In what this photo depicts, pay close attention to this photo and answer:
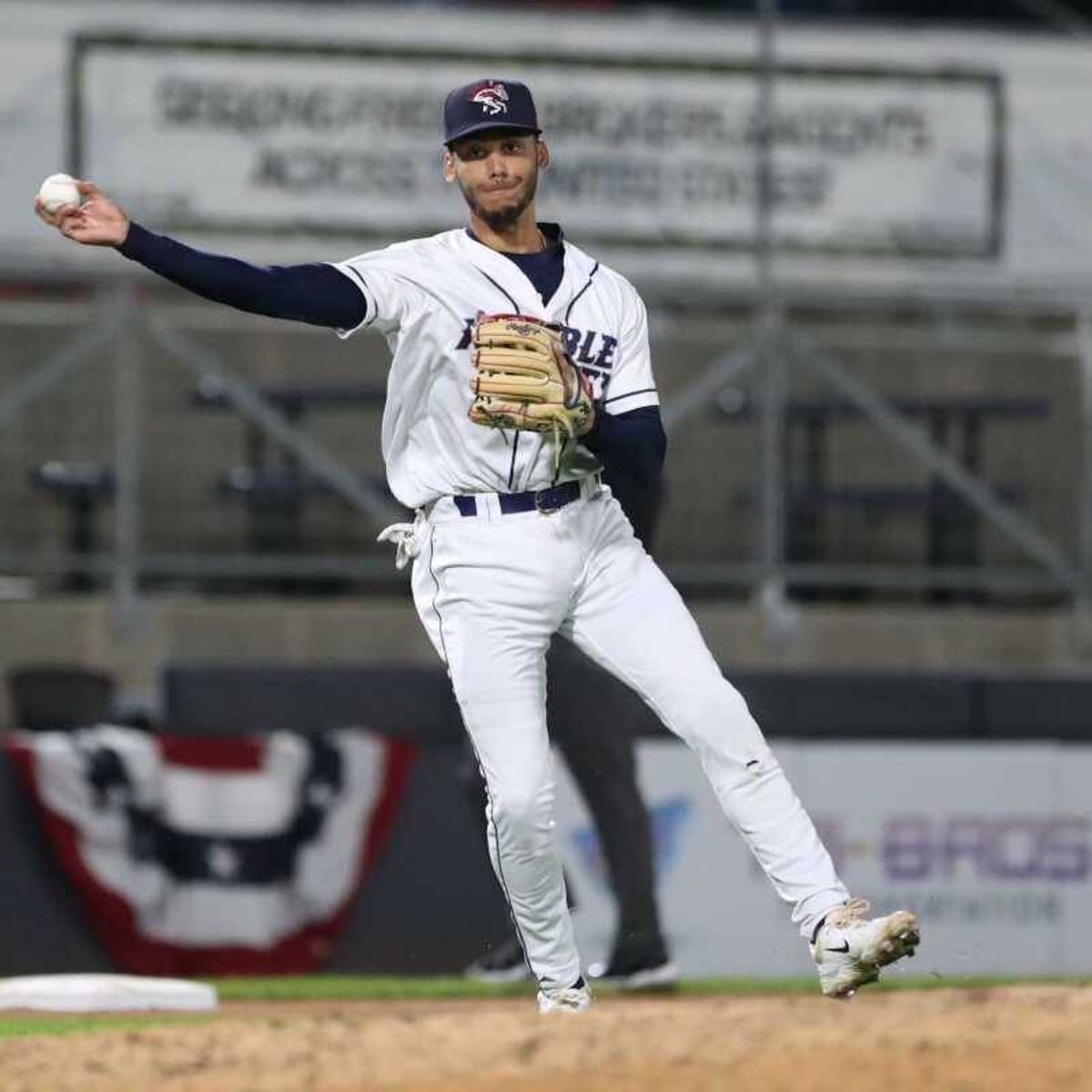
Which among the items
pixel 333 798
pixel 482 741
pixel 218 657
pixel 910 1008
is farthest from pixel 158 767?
pixel 910 1008

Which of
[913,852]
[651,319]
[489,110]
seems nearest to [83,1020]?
[489,110]

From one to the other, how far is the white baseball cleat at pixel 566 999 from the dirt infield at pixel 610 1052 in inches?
21.5

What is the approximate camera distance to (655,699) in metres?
6.50

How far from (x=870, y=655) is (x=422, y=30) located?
12.0ft

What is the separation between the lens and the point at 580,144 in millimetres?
13453

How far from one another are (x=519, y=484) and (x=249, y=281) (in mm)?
783

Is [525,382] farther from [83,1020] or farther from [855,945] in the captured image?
[83,1020]

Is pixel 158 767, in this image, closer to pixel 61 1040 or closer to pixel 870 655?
pixel 870 655

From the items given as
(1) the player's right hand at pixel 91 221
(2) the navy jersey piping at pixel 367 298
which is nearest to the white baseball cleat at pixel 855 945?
(2) the navy jersey piping at pixel 367 298

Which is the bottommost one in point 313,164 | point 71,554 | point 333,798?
point 333,798

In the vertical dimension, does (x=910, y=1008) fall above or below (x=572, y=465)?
below

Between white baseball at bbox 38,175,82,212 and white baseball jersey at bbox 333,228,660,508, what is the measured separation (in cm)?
63

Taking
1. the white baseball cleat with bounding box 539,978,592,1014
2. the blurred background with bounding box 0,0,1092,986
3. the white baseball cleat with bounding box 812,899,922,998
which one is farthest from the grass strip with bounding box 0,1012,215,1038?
the blurred background with bounding box 0,0,1092,986

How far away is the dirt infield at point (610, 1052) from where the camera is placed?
5.02 m
